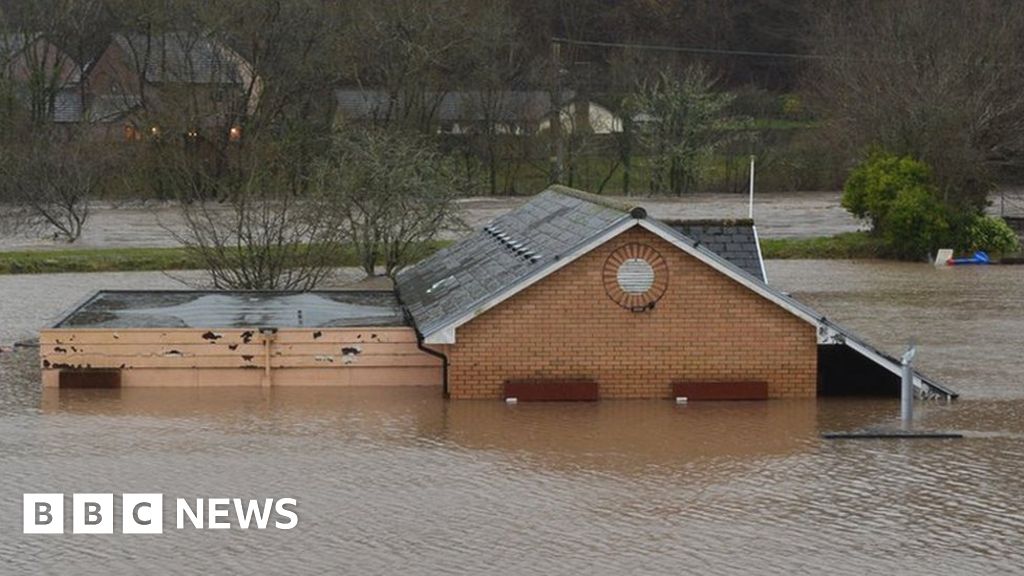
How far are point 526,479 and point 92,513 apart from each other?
12.5 ft

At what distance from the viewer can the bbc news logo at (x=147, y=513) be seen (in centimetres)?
1336

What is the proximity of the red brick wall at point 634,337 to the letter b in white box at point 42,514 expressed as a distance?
6.24 metres

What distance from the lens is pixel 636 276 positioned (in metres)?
19.7

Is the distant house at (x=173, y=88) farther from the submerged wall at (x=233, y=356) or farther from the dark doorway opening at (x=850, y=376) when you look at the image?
the dark doorway opening at (x=850, y=376)

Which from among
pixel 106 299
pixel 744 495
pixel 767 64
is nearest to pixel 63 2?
pixel 767 64

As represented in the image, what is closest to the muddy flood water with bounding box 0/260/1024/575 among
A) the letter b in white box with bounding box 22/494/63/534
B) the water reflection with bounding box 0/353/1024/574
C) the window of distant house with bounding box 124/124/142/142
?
the water reflection with bounding box 0/353/1024/574

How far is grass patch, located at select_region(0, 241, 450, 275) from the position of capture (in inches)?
1391

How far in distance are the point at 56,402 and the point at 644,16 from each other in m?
65.9

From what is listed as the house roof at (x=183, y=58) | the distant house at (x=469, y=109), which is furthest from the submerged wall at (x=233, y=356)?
the distant house at (x=469, y=109)

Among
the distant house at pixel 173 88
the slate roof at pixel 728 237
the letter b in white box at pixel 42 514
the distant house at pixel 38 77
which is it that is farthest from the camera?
the distant house at pixel 38 77

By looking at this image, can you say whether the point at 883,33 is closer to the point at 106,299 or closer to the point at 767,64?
the point at 767,64

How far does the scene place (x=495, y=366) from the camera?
776 inches

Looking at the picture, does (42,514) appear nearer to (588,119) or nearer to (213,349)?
(213,349)

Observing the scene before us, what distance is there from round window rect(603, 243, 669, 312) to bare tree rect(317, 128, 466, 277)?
10639 mm
